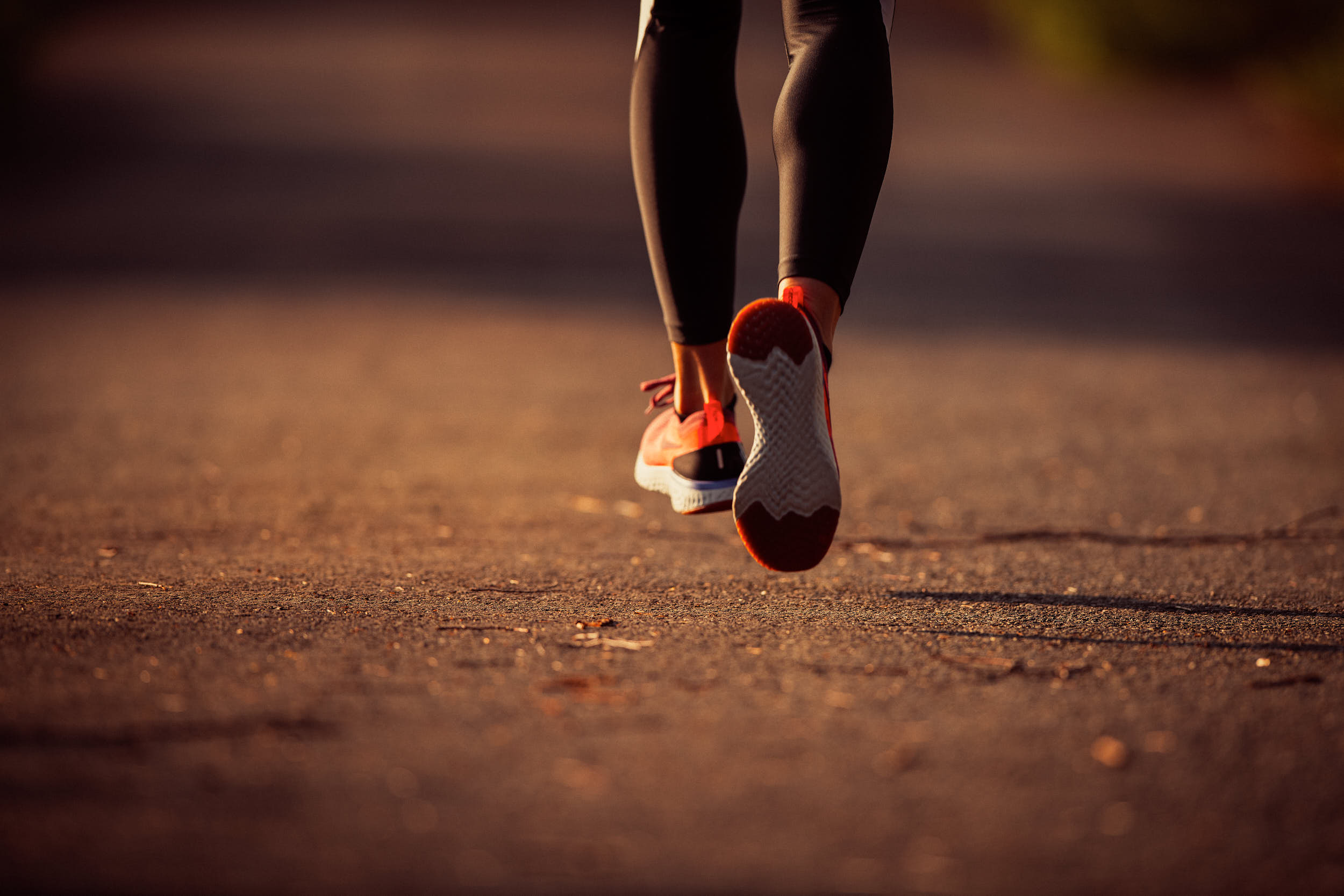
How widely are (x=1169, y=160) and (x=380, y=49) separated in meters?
13.5

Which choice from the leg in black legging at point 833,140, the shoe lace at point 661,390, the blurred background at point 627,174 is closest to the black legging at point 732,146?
the leg in black legging at point 833,140

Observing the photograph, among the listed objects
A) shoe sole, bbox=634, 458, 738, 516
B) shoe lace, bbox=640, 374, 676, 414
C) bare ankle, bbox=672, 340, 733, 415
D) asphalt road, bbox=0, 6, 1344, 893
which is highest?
bare ankle, bbox=672, 340, 733, 415

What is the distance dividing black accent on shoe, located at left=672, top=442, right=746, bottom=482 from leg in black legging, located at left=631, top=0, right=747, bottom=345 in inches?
7.0

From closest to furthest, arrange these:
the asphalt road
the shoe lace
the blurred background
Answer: the asphalt road
the shoe lace
the blurred background

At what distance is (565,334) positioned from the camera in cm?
507

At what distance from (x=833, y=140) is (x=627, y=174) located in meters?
8.65

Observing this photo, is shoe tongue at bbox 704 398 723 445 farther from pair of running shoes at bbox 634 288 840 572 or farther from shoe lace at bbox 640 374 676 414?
pair of running shoes at bbox 634 288 840 572

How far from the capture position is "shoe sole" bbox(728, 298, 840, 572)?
1.71 meters

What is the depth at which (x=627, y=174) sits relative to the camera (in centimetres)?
1027

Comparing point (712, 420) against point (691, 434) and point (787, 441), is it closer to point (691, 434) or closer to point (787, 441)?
point (691, 434)

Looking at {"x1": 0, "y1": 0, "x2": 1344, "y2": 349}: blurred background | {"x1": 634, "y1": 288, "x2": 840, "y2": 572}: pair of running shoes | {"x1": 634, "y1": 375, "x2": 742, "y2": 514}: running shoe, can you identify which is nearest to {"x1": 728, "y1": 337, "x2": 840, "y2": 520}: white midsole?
{"x1": 634, "y1": 288, "x2": 840, "y2": 572}: pair of running shoes

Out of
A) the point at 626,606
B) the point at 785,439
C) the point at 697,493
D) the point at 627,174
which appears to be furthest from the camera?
the point at 627,174

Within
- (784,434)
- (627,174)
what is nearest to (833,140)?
(784,434)

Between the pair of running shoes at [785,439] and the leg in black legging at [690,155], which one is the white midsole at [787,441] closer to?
the pair of running shoes at [785,439]
